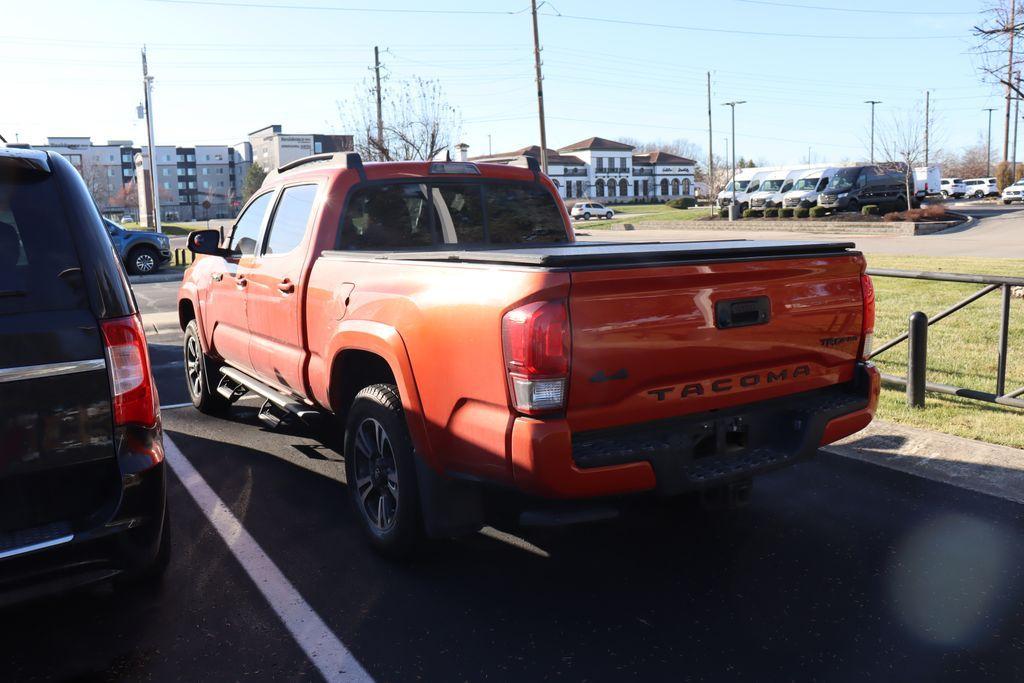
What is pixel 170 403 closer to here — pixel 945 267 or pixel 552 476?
pixel 552 476

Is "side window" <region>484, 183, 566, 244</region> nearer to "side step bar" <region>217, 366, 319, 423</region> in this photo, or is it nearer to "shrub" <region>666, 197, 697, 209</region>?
"side step bar" <region>217, 366, 319, 423</region>

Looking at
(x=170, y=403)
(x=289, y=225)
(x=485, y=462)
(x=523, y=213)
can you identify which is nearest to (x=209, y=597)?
(x=485, y=462)

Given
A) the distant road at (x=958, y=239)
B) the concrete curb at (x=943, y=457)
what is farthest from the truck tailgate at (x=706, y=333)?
the distant road at (x=958, y=239)

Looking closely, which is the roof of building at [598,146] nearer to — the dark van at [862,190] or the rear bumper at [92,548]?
the dark van at [862,190]

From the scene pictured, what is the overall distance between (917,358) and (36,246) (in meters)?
6.25

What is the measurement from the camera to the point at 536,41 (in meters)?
37.9

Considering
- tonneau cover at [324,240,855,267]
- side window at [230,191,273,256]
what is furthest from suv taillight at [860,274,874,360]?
side window at [230,191,273,256]

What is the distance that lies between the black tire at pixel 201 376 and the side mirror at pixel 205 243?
1.24m

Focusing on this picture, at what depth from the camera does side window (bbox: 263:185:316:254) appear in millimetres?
5340

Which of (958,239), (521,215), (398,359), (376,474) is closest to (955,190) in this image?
(958,239)

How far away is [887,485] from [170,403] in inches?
239

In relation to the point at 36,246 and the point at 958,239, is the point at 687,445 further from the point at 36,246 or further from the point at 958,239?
the point at 958,239

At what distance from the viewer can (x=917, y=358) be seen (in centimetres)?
691

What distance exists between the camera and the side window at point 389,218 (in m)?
5.17
